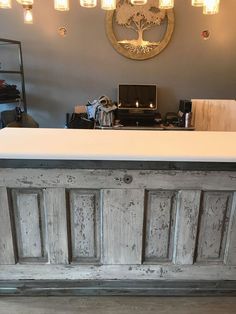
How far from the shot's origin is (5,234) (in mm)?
1532

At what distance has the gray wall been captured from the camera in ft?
12.4

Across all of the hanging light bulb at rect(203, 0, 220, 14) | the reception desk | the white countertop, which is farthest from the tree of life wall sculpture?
the reception desk

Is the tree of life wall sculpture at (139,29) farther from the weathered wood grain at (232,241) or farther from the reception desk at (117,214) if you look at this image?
the weathered wood grain at (232,241)

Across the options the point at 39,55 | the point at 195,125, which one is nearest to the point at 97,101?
the point at 39,55

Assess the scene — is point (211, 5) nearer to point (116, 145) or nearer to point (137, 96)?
point (116, 145)

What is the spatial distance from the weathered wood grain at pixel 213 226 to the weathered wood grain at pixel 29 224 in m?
0.85

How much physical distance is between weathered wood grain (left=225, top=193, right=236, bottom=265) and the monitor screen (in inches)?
102

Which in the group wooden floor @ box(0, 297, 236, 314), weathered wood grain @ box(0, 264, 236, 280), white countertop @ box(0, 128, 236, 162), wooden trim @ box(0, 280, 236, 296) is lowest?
wooden floor @ box(0, 297, 236, 314)

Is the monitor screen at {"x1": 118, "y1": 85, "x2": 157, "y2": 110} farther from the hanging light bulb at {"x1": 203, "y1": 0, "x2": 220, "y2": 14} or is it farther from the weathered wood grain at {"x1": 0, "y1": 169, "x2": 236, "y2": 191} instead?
the weathered wood grain at {"x1": 0, "y1": 169, "x2": 236, "y2": 191}

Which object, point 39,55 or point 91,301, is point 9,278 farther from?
point 39,55

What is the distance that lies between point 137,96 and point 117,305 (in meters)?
2.83

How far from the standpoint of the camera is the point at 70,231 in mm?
1551

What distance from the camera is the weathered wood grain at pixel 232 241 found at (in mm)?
1503

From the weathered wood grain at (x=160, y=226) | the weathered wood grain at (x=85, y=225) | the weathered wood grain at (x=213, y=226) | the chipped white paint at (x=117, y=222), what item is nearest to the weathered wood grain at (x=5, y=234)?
the chipped white paint at (x=117, y=222)
